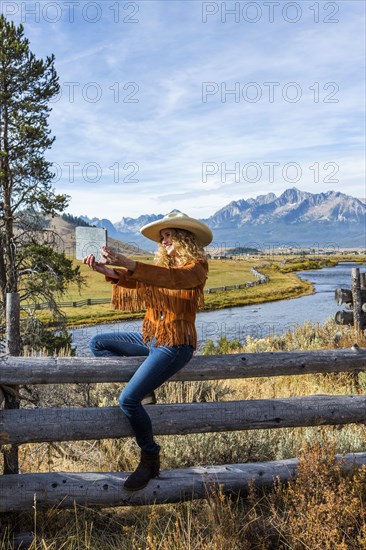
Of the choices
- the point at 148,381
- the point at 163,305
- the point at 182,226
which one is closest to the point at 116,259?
the point at 163,305

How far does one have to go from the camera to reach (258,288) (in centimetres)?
5397

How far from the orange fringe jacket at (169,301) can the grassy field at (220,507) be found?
115cm

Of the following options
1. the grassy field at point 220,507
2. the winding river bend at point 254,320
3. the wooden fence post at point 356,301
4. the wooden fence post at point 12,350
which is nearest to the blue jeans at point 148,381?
the grassy field at point 220,507

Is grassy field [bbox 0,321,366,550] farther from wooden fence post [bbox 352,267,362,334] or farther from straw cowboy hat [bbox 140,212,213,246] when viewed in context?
wooden fence post [bbox 352,267,362,334]

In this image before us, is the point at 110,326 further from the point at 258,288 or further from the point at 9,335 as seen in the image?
the point at 9,335

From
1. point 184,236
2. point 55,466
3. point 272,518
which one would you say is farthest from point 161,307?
point 55,466

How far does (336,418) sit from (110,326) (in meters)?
31.1

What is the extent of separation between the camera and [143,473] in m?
4.19

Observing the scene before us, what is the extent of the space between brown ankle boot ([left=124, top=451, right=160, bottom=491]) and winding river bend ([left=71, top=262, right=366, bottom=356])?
20.0m

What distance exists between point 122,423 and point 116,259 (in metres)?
1.48

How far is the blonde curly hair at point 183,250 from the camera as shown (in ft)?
13.3

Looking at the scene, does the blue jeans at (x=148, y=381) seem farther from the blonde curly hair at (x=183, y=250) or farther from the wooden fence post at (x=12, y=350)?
the wooden fence post at (x=12, y=350)

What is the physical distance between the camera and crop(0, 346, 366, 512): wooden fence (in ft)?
13.9

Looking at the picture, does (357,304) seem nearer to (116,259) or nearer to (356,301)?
(356,301)
